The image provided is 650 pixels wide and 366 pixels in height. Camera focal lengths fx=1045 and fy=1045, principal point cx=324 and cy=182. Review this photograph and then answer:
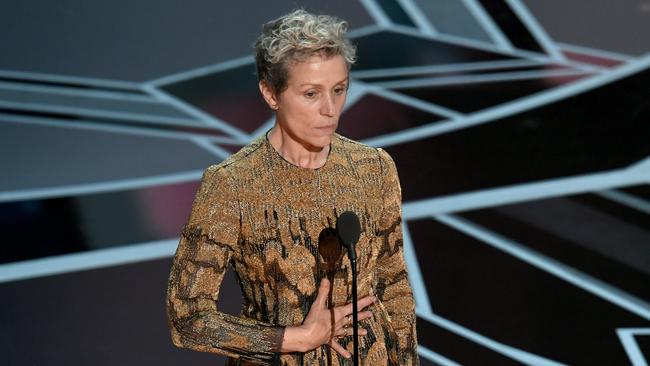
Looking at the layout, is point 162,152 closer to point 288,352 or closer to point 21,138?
point 21,138

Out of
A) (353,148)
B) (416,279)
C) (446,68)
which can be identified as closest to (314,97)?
(353,148)

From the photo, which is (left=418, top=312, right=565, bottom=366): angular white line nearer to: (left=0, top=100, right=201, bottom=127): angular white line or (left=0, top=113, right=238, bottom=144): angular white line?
(left=0, top=113, right=238, bottom=144): angular white line

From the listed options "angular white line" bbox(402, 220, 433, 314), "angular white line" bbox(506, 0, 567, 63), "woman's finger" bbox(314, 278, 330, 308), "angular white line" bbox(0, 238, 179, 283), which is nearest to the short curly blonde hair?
"woman's finger" bbox(314, 278, 330, 308)

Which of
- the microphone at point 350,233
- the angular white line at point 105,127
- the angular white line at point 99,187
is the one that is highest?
the angular white line at point 105,127

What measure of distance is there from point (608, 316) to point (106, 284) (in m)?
1.80

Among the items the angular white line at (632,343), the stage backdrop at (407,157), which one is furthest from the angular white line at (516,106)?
A: the angular white line at (632,343)

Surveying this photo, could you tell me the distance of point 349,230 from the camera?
5.24 ft

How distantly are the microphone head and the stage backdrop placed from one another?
2067mm

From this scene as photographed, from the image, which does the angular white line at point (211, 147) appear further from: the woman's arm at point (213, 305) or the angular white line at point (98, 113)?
the woman's arm at point (213, 305)

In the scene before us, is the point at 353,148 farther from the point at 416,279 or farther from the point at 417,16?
the point at 417,16

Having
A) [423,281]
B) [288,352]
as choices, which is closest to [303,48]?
→ [288,352]

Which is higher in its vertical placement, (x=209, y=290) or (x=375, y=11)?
(x=375, y=11)

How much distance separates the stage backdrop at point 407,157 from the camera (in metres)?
3.69

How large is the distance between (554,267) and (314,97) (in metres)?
2.32
